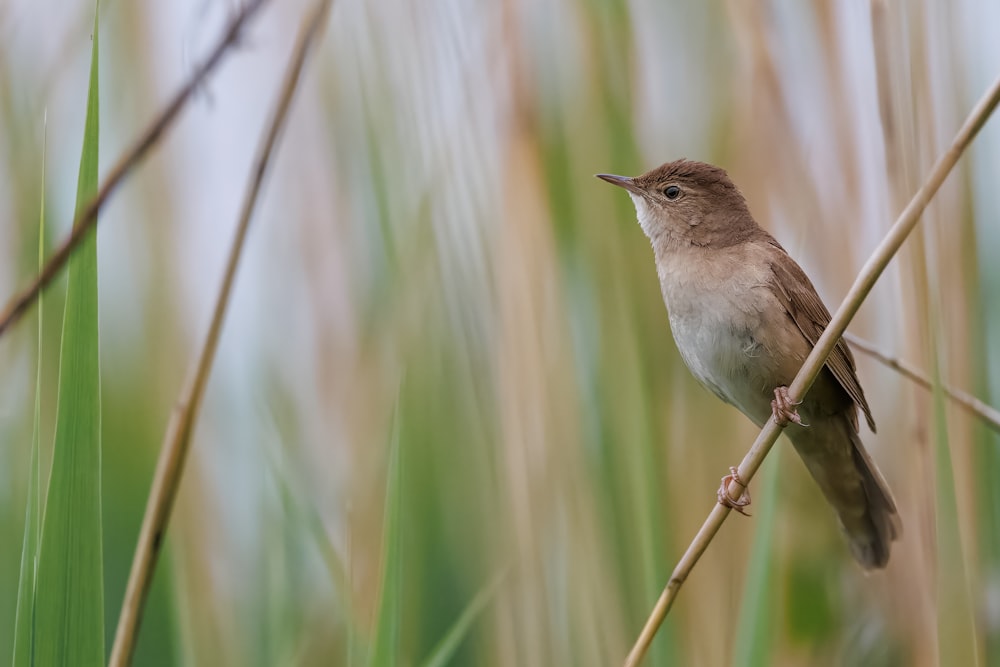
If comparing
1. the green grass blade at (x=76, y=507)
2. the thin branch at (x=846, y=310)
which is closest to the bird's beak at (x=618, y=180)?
the thin branch at (x=846, y=310)

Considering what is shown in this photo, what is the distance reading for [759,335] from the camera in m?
2.19

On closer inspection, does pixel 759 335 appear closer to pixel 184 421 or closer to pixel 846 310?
pixel 846 310

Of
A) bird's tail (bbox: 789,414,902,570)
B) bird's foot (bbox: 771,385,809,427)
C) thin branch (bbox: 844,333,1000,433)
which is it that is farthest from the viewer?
bird's tail (bbox: 789,414,902,570)

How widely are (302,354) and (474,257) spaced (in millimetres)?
665

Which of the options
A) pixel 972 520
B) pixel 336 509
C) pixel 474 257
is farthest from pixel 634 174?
pixel 336 509

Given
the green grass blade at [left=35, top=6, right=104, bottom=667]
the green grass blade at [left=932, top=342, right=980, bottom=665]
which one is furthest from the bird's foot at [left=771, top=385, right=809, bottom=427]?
the green grass blade at [left=35, top=6, right=104, bottom=667]

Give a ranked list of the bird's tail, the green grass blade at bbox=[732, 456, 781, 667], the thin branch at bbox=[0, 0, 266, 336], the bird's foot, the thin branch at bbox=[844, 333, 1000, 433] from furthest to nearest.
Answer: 1. the bird's tail
2. the thin branch at bbox=[844, 333, 1000, 433]
3. the bird's foot
4. the green grass blade at bbox=[732, 456, 781, 667]
5. the thin branch at bbox=[0, 0, 266, 336]

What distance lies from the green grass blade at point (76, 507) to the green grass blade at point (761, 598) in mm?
759

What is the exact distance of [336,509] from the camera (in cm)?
221

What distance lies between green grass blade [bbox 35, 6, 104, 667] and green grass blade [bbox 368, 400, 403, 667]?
308 mm

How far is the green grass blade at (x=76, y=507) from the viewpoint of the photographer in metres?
1.06

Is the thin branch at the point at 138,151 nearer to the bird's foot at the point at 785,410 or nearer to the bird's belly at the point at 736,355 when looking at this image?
the bird's foot at the point at 785,410

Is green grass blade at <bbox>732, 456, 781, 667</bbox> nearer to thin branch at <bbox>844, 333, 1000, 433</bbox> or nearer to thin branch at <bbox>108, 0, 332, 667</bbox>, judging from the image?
thin branch at <bbox>844, 333, 1000, 433</bbox>

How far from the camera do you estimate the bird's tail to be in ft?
7.06
